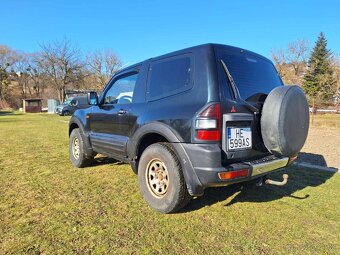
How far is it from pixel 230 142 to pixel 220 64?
88cm

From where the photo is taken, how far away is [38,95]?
216 feet

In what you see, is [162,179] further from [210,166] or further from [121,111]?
[121,111]

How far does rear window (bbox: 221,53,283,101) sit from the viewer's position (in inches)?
132

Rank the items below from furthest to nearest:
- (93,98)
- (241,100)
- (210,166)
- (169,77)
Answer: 1. (93,98)
2. (169,77)
3. (241,100)
4. (210,166)

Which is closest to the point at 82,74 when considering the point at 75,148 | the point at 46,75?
the point at 46,75

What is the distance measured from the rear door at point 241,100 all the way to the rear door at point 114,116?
4.94 feet

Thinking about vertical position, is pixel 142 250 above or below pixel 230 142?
below

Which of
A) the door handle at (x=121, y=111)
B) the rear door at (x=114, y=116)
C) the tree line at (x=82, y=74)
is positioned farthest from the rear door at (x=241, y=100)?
the tree line at (x=82, y=74)

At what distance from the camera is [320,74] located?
43.5 metres

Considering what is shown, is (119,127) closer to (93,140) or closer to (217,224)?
(93,140)

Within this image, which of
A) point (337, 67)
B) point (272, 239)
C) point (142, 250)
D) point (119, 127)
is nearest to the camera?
point (142, 250)

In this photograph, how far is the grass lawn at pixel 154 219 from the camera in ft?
9.05

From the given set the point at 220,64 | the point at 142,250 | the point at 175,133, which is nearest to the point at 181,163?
the point at 175,133

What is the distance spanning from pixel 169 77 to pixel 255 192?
7.13 ft
